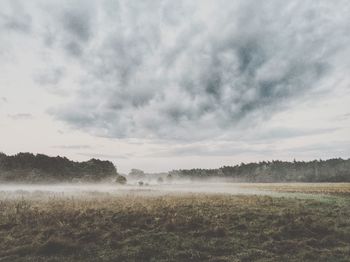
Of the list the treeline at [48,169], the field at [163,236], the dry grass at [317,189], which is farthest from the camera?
the treeline at [48,169]

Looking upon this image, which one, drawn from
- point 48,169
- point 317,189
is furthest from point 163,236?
point 48,169

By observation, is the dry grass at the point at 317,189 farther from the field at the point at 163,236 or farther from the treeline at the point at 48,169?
the treeline at the point at 48,169

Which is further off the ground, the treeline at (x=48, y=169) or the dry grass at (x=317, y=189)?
the treeline at (x=48, y=169)

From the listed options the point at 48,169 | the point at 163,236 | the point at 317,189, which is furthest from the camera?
the point at 48,169

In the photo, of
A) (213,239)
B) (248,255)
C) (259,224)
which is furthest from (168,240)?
(259,224)

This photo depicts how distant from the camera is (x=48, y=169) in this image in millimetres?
120750

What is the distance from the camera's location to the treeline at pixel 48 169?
109688 millimetres

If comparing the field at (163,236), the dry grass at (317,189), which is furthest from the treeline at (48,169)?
the field at (163,236)

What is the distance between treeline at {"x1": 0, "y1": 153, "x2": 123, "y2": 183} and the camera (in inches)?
4318

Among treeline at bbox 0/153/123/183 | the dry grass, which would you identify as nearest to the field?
the dry grass

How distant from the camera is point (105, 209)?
2197cm

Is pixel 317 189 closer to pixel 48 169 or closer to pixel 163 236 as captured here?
pixel 163 236

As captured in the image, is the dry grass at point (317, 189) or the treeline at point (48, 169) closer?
the dry grass at point (317, 189)

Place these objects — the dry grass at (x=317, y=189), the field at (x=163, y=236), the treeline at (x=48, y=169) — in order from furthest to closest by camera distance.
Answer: the treeline at (x=48, y=169) < the dry grass at (x=317, y=189) < the field at (x=163, y=236)
